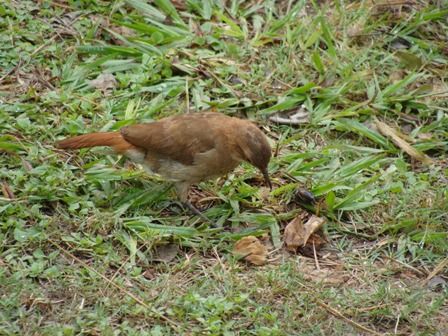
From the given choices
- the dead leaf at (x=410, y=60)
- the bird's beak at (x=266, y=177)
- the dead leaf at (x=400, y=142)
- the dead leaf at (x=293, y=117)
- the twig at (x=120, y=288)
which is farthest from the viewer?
the dead leaf at (x=410, y=60)

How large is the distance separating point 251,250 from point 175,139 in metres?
1.06

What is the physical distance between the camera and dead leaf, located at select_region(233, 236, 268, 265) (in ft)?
21.9

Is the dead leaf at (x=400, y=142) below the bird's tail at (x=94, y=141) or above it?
below

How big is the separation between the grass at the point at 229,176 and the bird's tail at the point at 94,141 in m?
0.26

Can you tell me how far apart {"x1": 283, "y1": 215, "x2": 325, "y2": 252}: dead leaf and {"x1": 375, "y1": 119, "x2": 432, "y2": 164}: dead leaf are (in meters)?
1.23

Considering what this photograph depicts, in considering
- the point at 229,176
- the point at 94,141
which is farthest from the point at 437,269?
the point at 94,141

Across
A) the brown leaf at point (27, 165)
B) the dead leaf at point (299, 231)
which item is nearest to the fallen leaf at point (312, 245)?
the dead leaf at point (299, 231)

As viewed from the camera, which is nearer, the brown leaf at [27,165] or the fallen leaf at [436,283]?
the fallen leaf at [436,283]

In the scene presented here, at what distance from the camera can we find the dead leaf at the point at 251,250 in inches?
263

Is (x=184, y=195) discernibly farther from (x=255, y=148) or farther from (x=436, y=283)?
(x=436, y=283)

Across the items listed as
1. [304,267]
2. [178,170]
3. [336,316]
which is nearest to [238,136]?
[178,170]

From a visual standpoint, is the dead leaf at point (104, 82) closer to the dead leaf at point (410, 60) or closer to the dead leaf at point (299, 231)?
the dead leaf at point (299, 231)

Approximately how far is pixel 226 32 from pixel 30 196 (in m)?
2.87

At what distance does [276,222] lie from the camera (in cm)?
710
